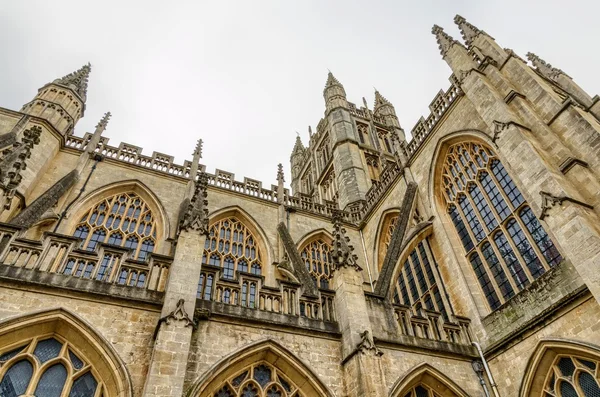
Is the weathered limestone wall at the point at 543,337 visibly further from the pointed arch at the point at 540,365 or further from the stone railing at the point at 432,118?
the stone railing at the point at 432,118

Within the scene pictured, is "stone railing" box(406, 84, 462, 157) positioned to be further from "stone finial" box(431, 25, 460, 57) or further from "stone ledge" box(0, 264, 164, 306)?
"stone ledge" box(0, 264, 164, 306)

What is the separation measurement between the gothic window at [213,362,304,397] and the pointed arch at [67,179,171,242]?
6627mm

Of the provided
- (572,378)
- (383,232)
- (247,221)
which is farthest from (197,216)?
(383,232)

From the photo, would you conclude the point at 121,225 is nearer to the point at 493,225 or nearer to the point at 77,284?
the point at 77,284

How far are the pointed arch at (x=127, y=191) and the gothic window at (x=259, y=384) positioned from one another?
6627mm

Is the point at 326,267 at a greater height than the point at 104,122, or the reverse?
the point at 104,122

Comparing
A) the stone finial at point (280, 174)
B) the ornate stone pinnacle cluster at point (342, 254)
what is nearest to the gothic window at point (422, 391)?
the ornate stone pinnacle cluster at point (342, 254)

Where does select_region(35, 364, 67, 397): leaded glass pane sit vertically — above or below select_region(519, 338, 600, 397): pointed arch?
below

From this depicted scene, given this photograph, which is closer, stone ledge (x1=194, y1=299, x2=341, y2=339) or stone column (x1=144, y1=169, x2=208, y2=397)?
stone column (x1=144, y1=169, x2=208, y2=397)

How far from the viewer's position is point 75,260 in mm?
7184

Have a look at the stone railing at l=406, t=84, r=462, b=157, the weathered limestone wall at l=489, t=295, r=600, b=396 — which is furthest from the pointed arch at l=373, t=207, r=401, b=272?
the weathered limestone wall at l=489, t=295, r=600, b=396

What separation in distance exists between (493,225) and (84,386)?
1025cm

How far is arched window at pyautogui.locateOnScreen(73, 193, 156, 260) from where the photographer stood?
11938mm

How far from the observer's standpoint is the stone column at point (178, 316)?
5.67 metres
